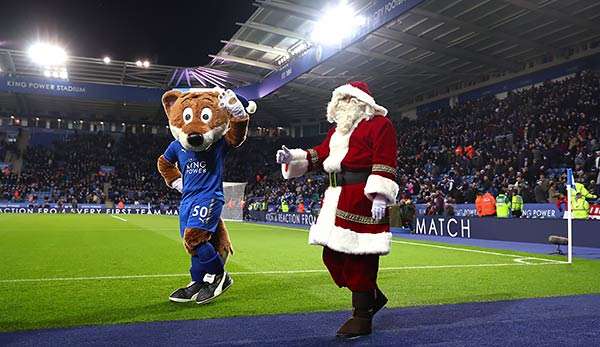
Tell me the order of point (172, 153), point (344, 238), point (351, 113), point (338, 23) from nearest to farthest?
point (344, 238), point (351, 113), point (172, 153), point (338, 23)

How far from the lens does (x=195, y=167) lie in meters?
5.13

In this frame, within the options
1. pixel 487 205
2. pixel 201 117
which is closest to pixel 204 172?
pixel 201 117

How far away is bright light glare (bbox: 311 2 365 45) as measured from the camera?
19.2 m

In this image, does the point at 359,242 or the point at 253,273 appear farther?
the point at 253,273

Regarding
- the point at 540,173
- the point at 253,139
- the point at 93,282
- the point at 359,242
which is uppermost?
the point at 253,139

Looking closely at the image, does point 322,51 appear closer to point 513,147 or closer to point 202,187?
point 513,147

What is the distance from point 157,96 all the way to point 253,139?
43.5ft

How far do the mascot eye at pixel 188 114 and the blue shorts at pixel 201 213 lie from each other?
77 centimetres

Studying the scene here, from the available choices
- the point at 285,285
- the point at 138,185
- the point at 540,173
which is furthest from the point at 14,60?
the point at 285,285

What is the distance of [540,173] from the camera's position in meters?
17.1

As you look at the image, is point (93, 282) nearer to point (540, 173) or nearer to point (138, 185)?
point (540, 173)

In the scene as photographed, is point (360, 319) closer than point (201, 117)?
Yes

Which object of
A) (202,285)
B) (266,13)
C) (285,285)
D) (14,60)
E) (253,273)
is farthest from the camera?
(14,60)

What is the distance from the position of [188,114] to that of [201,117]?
0.15 meters
